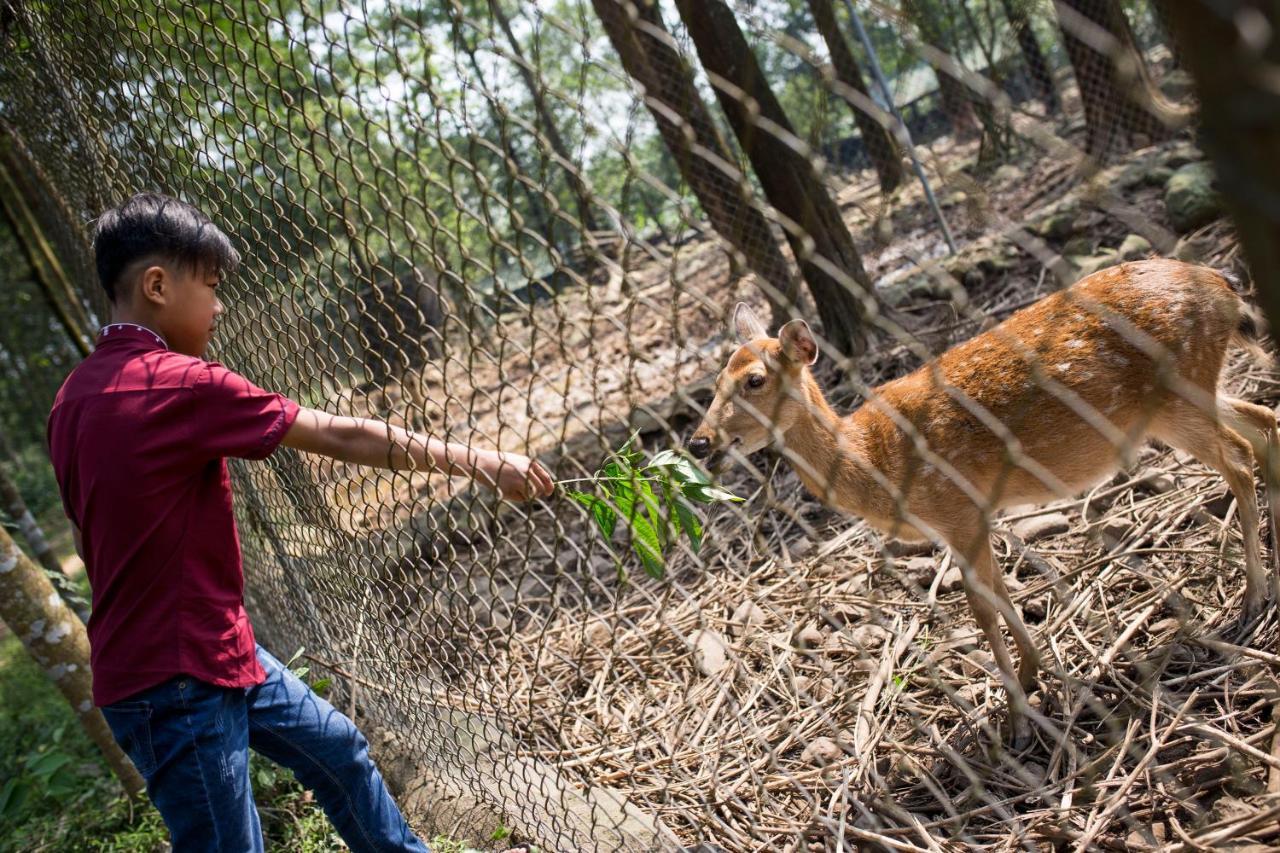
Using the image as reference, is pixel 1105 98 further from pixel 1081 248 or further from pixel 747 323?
pixel 747 323

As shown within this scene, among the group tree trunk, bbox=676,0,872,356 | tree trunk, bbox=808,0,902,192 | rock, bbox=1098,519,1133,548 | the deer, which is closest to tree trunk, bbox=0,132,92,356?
tree trunk, bbox=676,0,872,356

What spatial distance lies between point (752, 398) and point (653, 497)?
1735mm

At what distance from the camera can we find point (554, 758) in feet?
11.9

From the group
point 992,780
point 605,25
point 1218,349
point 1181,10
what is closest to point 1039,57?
point 605,25

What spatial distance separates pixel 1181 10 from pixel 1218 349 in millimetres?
3233

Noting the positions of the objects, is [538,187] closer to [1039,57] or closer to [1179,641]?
[1179,641]

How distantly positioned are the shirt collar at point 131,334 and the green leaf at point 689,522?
1.44 metres

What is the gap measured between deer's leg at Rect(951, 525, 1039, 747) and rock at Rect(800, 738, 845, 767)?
23.8 inches

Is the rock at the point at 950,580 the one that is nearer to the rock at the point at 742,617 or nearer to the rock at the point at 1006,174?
the rock at the point at 742,617

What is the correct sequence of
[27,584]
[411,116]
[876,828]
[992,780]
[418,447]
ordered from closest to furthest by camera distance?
1. [411,116]
2. [418,447]
3. [876,828]
4. [992,780]
5. [27,584]

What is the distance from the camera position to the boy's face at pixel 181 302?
2529 mm

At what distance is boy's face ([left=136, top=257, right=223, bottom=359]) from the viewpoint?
253 centimetres

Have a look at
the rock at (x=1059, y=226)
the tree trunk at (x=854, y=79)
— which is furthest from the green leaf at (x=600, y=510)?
the tree trunk at (x=854, y=79)

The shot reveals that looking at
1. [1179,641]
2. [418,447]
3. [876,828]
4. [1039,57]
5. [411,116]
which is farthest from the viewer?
[1039,57]
